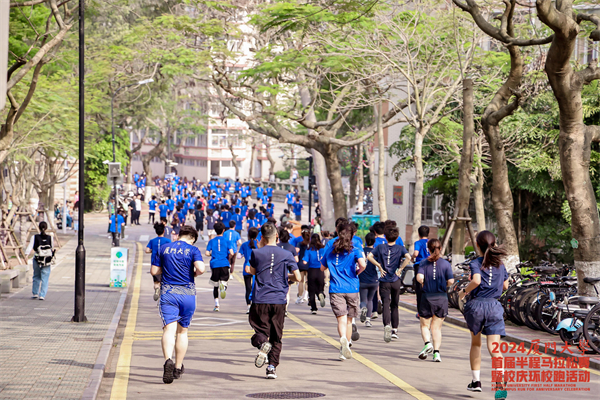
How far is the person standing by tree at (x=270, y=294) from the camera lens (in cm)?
998

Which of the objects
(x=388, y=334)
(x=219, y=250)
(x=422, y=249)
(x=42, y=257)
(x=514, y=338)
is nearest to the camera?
(x=388, y=334)

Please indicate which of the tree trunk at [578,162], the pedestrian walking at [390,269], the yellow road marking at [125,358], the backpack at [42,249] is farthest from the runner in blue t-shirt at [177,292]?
the backpack at [42,249]

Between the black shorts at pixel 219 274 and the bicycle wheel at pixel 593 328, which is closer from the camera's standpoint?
the bicycle wheel at pixel 593 328

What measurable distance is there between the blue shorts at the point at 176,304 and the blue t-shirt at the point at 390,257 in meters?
4.35

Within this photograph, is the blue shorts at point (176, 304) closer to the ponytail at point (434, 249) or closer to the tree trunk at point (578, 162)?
the ponytail at point (434, 249)

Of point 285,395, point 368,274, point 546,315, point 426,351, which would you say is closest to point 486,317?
point 285,395

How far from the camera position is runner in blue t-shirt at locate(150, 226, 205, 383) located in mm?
9664

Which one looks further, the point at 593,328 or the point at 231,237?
the point at 231,237

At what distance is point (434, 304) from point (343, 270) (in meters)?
1.34

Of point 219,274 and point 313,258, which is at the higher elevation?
point 313,258

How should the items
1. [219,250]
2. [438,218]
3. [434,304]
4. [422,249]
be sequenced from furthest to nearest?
[438,218]
[219,250]
[422,249]
[434,304]

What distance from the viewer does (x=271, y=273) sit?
10.1 metres

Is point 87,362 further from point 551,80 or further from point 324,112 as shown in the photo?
point 324,112

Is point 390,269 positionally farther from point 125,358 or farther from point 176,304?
point 176,304
